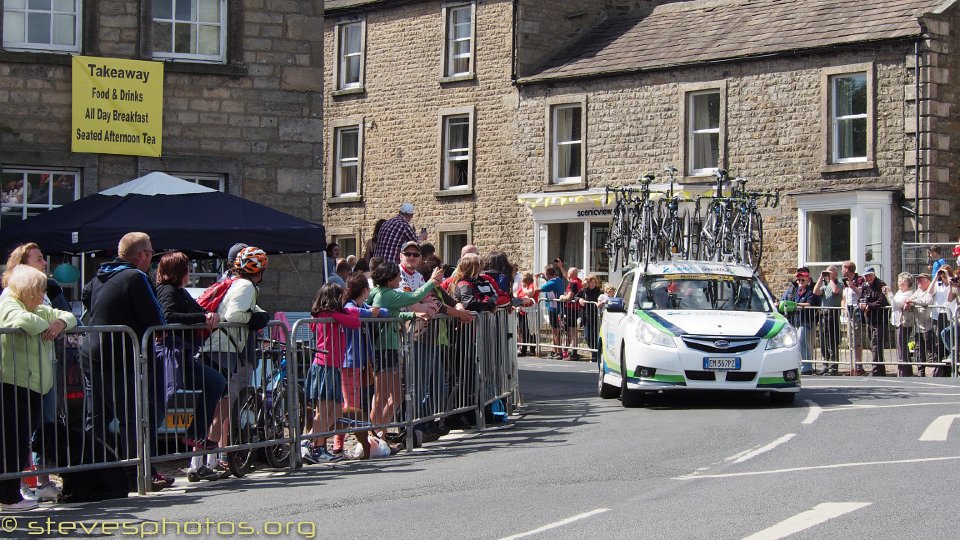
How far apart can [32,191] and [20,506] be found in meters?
10.5

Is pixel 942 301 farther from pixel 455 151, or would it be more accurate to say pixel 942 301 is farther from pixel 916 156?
pixel 455 151

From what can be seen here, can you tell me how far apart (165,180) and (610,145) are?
70.0ft

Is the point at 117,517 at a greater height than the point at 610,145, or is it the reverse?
the point at 610,145

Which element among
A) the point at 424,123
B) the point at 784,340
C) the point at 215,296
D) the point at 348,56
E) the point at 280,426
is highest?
the point at 348,56

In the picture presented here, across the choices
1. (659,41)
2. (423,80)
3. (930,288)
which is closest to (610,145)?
(659,41)

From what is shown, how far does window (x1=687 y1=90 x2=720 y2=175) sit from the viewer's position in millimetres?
35344

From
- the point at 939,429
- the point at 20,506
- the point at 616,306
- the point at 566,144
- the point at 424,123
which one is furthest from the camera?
the point at 424,123

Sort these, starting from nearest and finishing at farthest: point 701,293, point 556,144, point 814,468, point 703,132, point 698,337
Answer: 1. point 814,468
2. point 698,337
3. point 701,293
4. point 703,132
5. point 556,144

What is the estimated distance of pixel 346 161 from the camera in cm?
4378

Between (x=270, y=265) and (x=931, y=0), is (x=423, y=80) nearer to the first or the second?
(x=931, y=0)

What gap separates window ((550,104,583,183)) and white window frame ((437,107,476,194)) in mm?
2685

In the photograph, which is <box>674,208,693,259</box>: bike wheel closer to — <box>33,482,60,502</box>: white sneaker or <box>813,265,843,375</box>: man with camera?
<box>813,265,843,375</box>: man with camera

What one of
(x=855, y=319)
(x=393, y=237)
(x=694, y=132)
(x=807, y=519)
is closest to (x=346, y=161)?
(x=694, y=132)

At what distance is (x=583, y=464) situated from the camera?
476 inches
